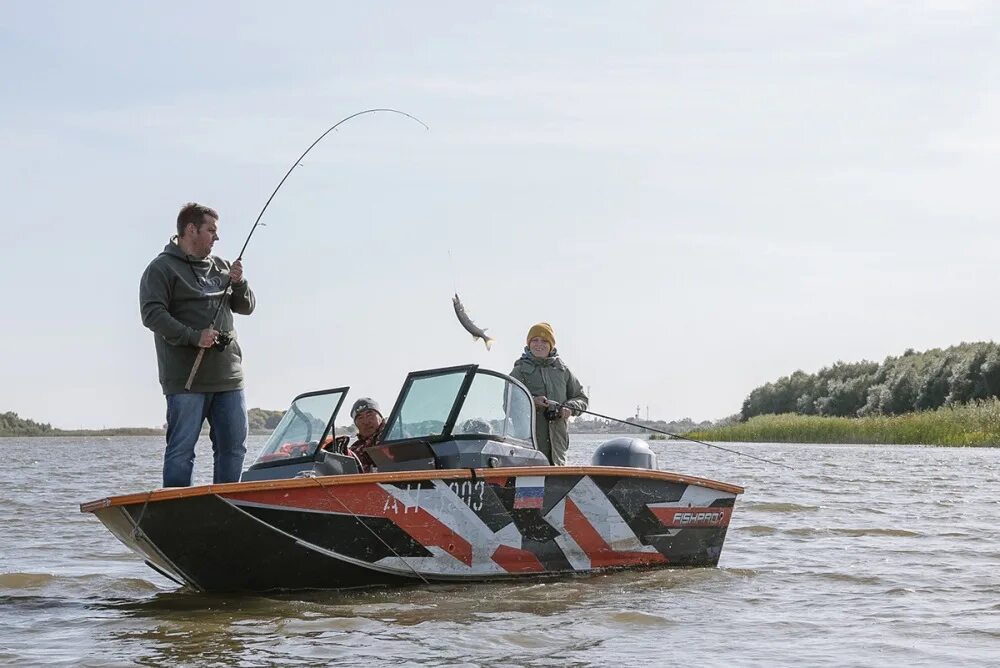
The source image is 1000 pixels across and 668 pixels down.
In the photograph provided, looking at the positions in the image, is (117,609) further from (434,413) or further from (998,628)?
(998,628)

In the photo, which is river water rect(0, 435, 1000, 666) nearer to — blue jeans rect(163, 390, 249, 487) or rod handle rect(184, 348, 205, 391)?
blue jeans rect(163, 390, 249, 487)

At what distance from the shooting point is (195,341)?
661 centimetres

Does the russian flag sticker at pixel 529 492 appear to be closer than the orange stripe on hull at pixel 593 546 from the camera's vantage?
Yes

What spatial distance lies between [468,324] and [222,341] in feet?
9.10

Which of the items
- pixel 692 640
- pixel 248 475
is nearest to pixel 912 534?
pixel 692 640

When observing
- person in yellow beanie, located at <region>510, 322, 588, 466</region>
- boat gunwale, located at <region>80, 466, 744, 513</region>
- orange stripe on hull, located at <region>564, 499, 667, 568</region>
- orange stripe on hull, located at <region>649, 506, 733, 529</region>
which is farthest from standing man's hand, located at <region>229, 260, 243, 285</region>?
orange stripe on hull, located at <region>649, 506, 733, 529</region>

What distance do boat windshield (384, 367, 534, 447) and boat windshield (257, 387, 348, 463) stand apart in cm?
39

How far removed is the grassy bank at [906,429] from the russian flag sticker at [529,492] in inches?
1114

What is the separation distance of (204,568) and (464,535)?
1.49 metres

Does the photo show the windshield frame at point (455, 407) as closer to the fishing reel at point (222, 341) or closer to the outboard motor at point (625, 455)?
the outboard motor at point (625, 455)

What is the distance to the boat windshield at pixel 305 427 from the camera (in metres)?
7.55

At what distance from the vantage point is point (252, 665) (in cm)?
536

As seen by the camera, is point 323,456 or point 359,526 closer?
point 359,526

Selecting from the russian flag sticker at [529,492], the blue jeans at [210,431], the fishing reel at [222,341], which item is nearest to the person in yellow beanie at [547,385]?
the russian flag sticker at [529,492]
